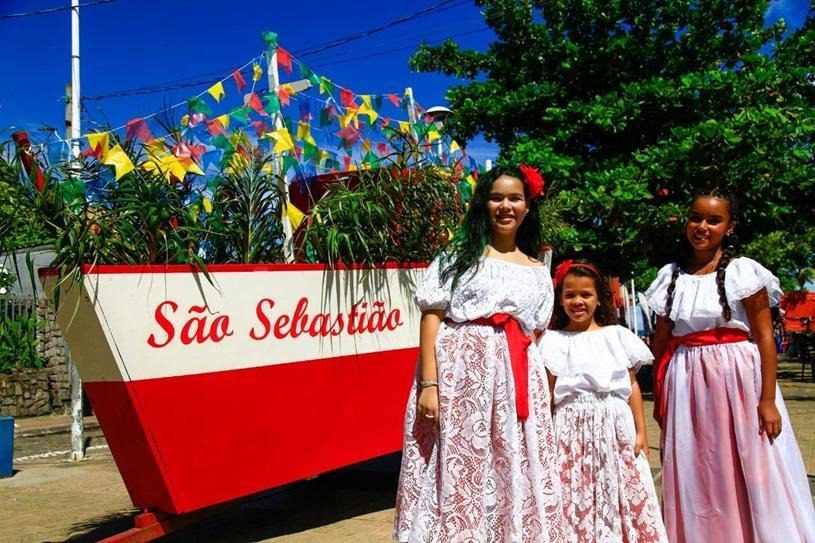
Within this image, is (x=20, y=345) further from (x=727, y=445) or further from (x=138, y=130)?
(x=727, y=445)

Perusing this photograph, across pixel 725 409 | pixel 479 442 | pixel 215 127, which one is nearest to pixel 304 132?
pixel 215 127

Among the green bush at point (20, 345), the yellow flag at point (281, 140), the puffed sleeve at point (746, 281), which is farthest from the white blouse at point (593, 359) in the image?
the green bush at point (20, 345)

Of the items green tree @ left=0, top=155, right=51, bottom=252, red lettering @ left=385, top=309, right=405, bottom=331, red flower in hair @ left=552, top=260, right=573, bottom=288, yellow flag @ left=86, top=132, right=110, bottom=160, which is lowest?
red lettering @ left=385, top=309, right=405, bottom=331

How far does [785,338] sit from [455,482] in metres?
23.5

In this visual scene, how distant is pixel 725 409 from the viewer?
3316mm

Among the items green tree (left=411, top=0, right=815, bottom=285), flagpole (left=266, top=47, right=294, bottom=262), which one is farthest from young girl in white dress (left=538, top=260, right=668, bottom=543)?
green tree (left=411, top=0, right=815, bottom=285)

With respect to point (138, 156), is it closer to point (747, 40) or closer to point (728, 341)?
point (728, 341)

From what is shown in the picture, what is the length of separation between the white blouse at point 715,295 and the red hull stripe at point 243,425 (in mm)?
1945

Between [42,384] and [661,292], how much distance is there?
1137 cm

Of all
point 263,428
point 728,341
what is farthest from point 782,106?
point 263,428

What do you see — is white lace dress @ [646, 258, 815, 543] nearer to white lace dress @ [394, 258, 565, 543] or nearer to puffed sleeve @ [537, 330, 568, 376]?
puffed sleeve @ [537, 330, 568, 376]

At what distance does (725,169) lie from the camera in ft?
29.1

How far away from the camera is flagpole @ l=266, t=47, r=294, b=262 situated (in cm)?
449

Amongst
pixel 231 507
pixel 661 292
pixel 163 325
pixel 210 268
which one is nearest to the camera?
pixel 661 292
